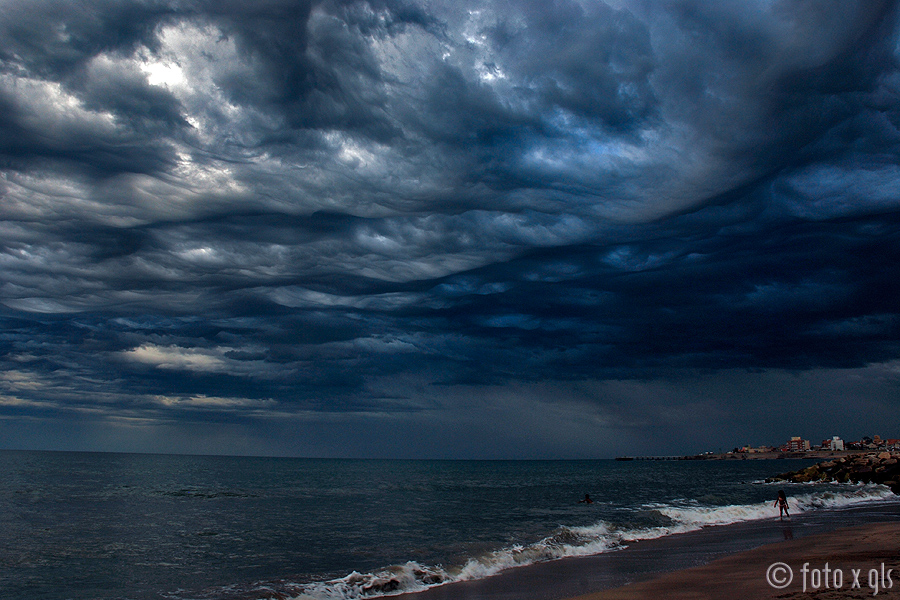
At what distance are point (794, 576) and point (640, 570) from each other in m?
4.21

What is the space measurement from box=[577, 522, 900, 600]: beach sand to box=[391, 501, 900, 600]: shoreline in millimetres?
64

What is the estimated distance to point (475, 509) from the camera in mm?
39344

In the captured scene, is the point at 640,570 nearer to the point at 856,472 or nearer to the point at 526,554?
the point at 526,554

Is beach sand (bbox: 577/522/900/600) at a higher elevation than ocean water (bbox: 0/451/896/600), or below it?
higher

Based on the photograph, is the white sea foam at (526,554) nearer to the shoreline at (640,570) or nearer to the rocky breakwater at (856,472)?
the shoreline at (640,570)

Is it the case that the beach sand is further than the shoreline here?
No

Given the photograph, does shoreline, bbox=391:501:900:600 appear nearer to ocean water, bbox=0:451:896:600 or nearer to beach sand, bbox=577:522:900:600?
beach sand, bbox=577:522:900:600

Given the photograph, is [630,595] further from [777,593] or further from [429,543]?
[429,543]

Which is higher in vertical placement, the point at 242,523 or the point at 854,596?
the point at 854,596

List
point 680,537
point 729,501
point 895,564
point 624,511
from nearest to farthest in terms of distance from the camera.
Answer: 1. point 895,564
2. point 680,537
3. point 624,511
4. point 729,501

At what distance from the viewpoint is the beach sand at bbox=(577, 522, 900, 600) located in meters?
10.9

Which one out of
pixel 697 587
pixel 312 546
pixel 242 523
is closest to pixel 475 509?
pixel 242 523

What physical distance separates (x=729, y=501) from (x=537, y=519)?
22.1 metres

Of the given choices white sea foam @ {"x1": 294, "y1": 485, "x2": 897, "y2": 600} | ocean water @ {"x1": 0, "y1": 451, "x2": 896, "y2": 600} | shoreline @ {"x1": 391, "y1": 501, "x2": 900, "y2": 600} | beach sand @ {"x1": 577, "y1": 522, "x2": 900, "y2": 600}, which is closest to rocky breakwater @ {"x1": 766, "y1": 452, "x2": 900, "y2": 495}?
ocean water @ {"x1": 0, "y1": 451, "x2": 896, "y2": 600}
